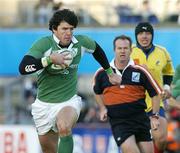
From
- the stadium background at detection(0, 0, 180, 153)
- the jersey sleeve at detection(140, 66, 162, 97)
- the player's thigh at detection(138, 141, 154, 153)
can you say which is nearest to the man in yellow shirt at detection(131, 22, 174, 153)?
the jersey sleeve at detection(140, 66, 162, 97)

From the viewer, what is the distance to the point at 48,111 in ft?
32.2

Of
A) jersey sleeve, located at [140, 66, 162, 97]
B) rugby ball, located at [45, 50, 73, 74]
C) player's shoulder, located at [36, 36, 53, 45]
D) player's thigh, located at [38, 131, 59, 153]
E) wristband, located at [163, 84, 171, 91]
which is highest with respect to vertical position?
player's shoulder, located at [36, 36, 53, 45]

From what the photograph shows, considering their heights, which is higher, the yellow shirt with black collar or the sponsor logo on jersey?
the sponsor logo on jersey

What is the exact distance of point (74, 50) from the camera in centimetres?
957

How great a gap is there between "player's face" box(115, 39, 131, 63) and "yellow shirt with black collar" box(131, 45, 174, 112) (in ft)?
2.76

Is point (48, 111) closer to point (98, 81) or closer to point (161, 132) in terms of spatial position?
point (98, 81)

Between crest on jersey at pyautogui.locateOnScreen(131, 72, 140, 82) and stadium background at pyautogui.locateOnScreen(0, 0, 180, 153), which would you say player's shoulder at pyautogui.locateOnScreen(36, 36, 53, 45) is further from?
stadium background at pyautogui.locateOnScreen(0, 0, 180, 153)

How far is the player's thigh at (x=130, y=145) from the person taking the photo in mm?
10508

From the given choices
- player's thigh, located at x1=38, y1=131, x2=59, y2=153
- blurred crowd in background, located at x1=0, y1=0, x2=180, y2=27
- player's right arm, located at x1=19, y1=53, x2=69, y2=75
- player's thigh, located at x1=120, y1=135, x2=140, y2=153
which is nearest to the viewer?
player's right arm, located at x1=19, y1=53, x2=69, y2=75

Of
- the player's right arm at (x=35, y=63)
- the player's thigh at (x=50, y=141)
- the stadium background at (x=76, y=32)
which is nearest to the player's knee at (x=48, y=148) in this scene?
the player's thigh at (x=50, y=141)

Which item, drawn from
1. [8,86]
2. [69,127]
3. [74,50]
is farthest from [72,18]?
[8,86]

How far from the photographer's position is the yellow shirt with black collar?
462 inches

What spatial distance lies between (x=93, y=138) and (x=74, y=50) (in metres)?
5.51

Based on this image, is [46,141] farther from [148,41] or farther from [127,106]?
[148,41]
